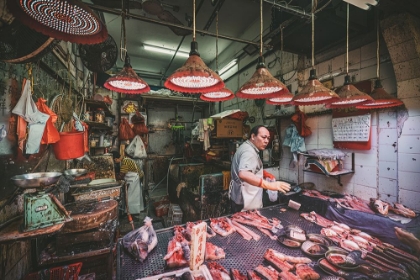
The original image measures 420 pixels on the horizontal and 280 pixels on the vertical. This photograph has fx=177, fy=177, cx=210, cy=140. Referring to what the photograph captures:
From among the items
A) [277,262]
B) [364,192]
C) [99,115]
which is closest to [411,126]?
[364,192]

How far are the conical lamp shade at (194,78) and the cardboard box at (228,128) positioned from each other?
4069 millimetres

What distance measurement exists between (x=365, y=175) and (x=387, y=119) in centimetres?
115

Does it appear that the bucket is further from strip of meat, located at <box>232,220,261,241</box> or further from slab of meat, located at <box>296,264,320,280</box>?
slab of meat, located at <box>296,264,320,280</box>

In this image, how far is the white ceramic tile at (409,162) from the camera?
9.42ft

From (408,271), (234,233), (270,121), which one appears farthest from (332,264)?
(270,121)

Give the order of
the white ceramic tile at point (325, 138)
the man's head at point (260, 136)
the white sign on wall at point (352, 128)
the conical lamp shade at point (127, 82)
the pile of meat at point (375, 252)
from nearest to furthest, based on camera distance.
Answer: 1. the pile of meat at point (375, 252)
2. the conical lamp shade at point (127, 82)
3. the man's head at point (260, 136)
4. the white sign on wall at point (352, 128)
5. the white ceramic tile at point (325, 138)

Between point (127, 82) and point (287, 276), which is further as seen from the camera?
point (127, 82)

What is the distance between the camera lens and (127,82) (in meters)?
2.54

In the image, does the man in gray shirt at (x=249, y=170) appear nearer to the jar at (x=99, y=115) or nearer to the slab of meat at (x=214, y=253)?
the slab of meat at (x=214, y=253)

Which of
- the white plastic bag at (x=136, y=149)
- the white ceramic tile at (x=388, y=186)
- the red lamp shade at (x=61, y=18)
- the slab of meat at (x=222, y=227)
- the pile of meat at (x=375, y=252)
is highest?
the red lamp shade at (x=61, y=18)

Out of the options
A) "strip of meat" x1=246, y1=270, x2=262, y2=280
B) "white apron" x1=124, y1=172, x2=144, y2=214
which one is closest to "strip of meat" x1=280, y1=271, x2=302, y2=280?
"strip of meat" x1=246, y1=270, x2=262, y2=280

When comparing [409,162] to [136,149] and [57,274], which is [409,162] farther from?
[136,149]

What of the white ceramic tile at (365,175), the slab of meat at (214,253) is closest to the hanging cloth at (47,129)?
the slab of meat at (214,253)

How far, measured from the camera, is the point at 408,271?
1687 millimetres
